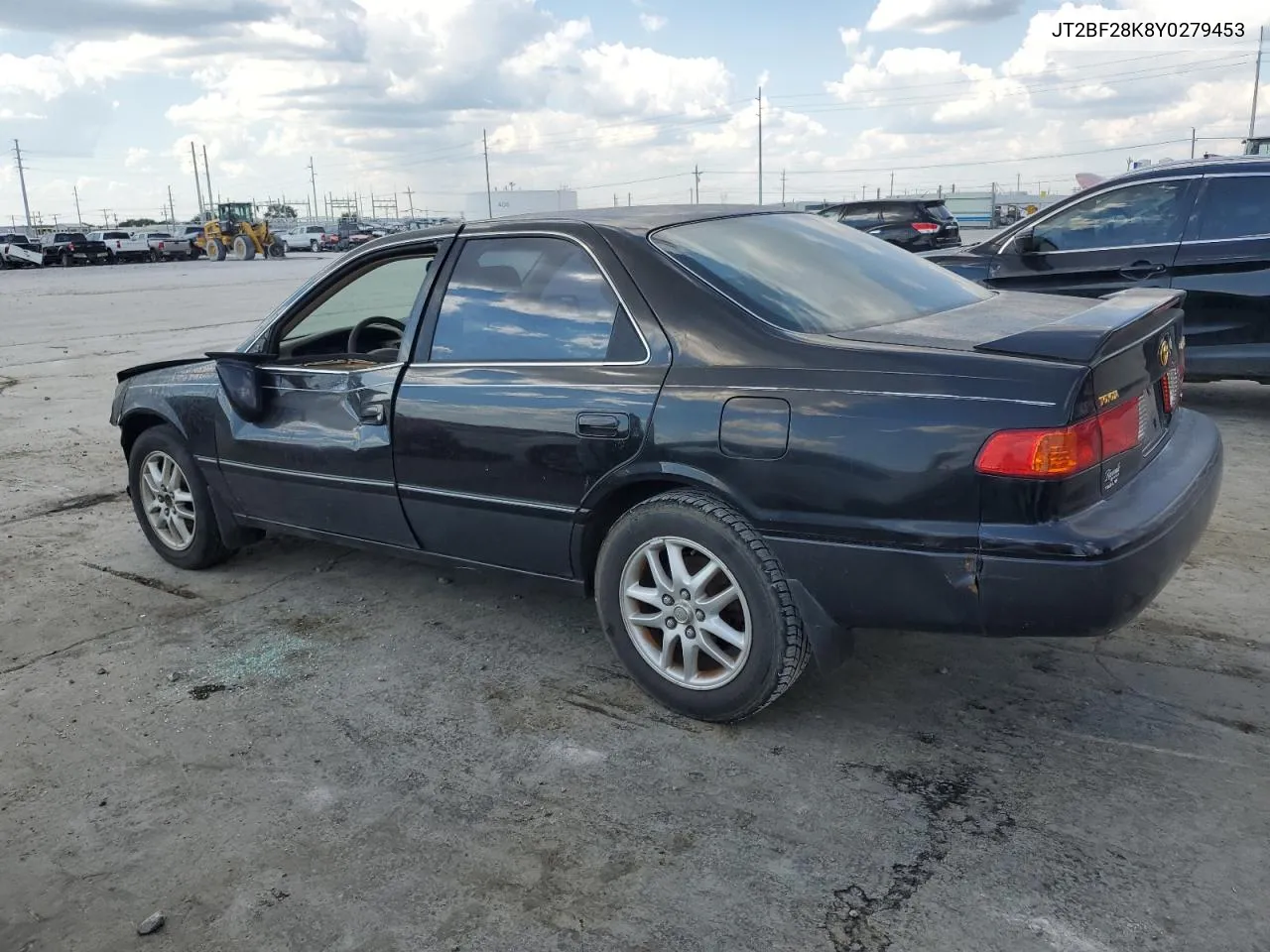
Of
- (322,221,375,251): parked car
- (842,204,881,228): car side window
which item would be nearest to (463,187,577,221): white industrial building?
(322,221,375,251): parked car

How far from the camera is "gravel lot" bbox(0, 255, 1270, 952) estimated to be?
2434mm

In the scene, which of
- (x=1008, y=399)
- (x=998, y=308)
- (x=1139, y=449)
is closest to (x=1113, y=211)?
(x=998, y=308)

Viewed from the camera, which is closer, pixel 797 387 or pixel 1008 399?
pixel 1008 399

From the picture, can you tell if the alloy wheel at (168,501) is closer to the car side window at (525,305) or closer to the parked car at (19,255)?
the car side window at (525,305)

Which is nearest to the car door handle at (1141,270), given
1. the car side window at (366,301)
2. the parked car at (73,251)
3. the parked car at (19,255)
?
the car side window at (366,301)

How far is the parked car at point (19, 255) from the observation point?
44688mm

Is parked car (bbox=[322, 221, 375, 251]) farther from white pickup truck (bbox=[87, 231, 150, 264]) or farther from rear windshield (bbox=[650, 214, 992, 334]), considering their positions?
rear windshield (bbox=[650, 214, 992, 334])

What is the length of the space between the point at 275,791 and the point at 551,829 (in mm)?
857

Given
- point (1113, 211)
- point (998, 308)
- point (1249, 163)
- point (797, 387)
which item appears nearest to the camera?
point (797, 387)

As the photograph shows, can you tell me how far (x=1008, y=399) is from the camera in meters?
2.70

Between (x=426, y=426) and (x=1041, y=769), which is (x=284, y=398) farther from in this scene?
(x=1041, y=769)

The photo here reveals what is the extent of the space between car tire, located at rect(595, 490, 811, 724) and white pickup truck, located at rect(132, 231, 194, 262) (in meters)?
50.6

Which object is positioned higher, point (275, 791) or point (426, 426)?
point (426, 426)

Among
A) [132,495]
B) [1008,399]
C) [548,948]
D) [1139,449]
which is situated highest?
[1008,399]
